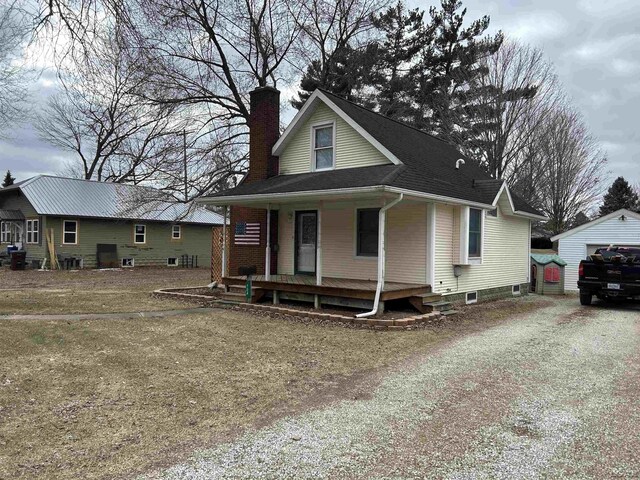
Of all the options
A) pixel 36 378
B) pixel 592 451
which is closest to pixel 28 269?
pixel 36 378

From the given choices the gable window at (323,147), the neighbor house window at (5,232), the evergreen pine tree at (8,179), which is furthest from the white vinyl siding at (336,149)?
the evergreen pine tree at (8,179)

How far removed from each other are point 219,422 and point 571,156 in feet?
89.6

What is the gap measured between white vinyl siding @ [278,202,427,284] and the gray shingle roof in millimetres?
870

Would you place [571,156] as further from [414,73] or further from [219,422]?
[219,422]

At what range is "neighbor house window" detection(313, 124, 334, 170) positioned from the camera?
12.8 metres

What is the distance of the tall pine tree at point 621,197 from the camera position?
39.8 m

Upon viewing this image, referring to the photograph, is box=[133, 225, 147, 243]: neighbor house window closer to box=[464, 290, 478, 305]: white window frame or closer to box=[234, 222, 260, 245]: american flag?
box=[234, 222, 260, 245]: american flag

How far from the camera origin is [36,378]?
510 centimetres

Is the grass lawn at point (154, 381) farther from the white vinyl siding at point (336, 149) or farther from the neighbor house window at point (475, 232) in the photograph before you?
the white vinyl siding at point (336, 149)

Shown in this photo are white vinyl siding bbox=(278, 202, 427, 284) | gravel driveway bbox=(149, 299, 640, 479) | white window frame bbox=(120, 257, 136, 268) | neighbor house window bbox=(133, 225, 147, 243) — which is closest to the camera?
gravel driveway bbox=(149, 299, 640, 479)

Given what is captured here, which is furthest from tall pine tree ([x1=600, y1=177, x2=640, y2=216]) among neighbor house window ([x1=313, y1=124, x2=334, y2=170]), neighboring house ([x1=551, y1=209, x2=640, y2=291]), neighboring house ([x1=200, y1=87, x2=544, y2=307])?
neighbor house window ([x1=313, y1=124, x2=334, y2=170])

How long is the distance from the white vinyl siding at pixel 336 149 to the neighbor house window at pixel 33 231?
16316mm

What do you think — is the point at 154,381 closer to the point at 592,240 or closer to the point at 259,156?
the point at 259,156

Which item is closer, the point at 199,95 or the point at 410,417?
the point at 410,417
